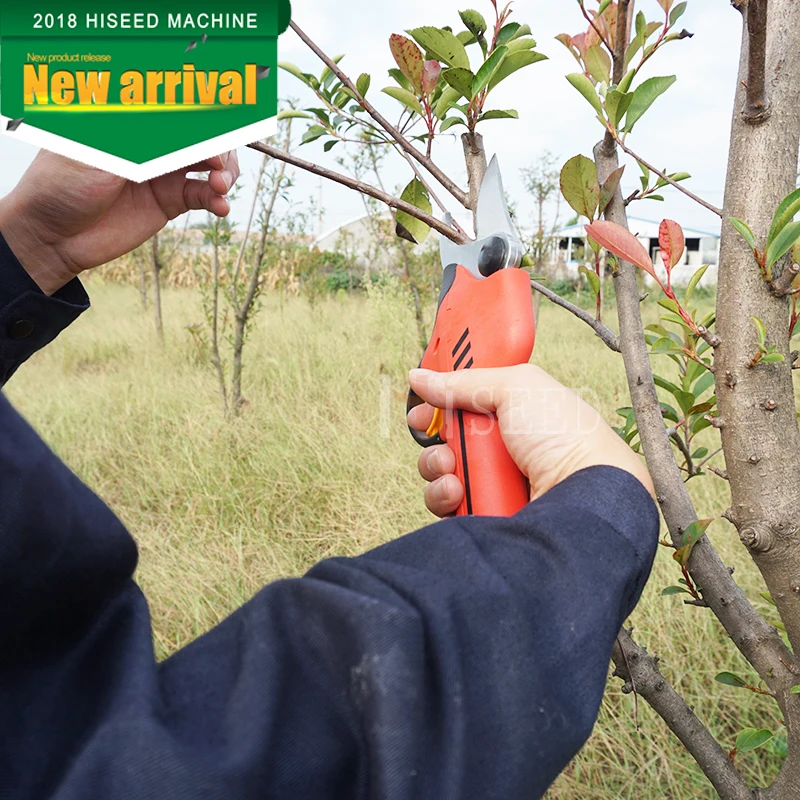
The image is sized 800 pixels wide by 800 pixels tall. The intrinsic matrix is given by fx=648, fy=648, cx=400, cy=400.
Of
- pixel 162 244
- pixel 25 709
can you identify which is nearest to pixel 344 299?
pixel 162 244

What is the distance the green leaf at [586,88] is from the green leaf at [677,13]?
0.60ft

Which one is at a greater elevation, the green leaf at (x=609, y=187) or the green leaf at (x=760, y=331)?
the green leaf at (x=609, y=187)

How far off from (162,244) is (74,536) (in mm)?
7379

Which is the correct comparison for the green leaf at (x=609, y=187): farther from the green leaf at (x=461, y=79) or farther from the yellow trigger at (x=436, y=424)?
the yellow trigger at (x=436, y=424)

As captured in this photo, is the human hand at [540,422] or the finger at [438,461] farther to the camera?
the finger at [438,461]

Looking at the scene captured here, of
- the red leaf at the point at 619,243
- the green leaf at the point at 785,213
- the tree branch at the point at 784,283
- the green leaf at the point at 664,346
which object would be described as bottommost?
the green leaf at the point at 664,346

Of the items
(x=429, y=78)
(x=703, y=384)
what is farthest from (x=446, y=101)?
(x=703, y=384)

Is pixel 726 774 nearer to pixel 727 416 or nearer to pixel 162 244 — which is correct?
pixel 727 416

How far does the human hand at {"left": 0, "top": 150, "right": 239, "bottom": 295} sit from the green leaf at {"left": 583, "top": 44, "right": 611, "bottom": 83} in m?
0.60

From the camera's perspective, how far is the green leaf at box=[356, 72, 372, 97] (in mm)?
1019

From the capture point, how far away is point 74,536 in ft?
1.61

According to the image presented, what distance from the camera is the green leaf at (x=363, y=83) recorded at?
1019 millimetres

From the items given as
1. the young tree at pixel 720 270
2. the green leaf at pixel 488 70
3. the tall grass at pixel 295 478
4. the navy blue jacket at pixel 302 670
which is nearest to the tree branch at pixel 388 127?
the young tree at pixel 720 270

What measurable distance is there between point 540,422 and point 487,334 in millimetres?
166
